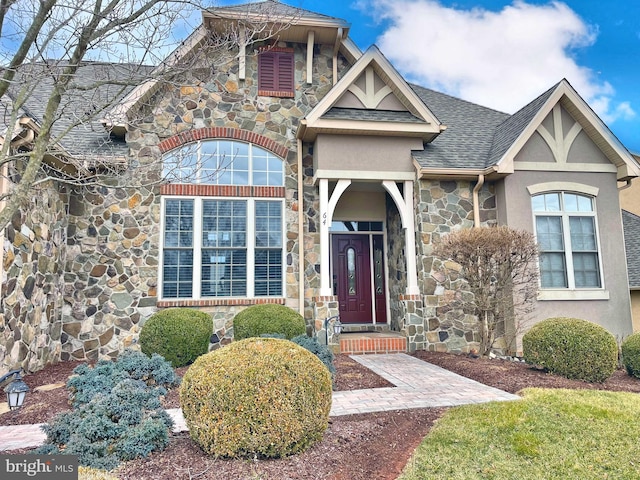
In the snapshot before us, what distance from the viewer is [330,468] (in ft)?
10.9

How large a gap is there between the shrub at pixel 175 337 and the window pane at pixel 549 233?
7276mm

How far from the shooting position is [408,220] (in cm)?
934

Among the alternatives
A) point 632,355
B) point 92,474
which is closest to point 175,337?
point 92,474

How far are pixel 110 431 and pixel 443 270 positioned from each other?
7.21 m

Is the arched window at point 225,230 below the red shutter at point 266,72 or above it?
below

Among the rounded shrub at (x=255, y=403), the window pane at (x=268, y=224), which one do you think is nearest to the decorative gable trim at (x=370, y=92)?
the window pane at (x=268, y=224)

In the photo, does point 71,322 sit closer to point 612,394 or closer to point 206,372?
point 206,372

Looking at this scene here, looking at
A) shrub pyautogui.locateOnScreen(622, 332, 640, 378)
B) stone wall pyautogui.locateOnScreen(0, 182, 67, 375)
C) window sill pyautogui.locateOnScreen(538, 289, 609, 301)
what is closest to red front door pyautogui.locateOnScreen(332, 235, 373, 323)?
window sill pyautogui.locateOnScreen(538, 289, 609, 301)

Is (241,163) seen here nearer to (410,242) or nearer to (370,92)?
(370,92)

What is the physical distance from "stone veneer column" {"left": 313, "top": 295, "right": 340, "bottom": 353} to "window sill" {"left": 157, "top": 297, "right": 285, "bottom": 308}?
88cm

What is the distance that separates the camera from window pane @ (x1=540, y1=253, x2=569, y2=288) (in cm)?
902

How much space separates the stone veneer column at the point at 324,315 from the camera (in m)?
8.60

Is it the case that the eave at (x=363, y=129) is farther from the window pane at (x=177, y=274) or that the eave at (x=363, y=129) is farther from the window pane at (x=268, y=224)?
the window pane at (x=177, y=274)

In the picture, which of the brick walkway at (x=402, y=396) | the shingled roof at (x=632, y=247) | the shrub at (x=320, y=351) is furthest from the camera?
the shingled roof at (x=632, y=247)
